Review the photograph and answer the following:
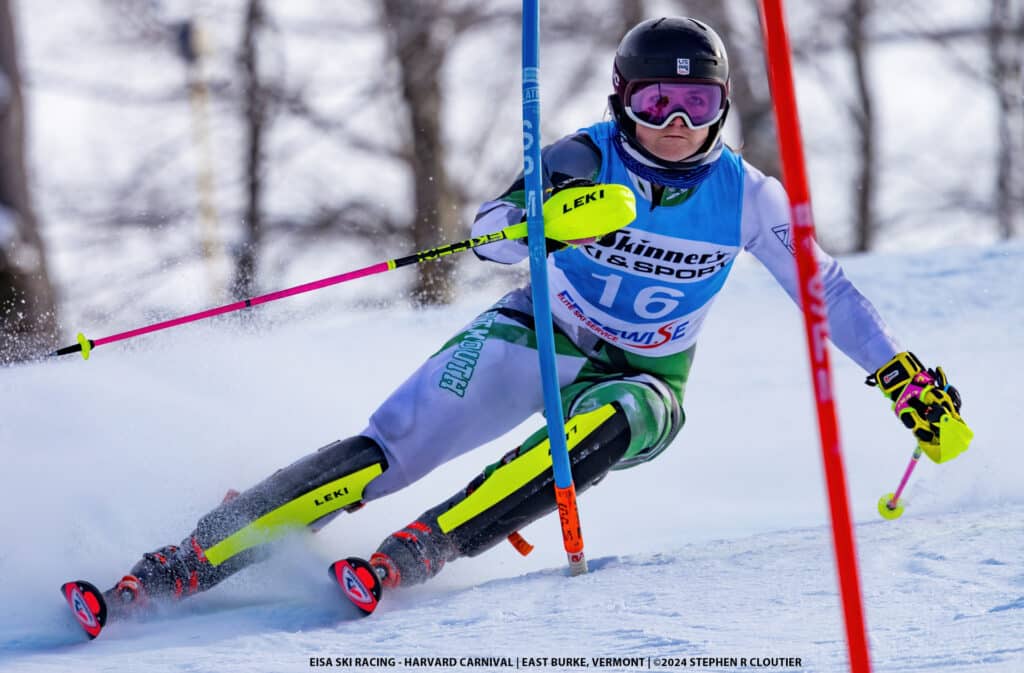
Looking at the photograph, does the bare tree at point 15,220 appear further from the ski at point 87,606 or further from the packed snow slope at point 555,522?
the ski at point 87,606

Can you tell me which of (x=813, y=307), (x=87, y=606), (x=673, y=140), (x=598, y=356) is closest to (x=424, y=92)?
(x=598, y=356)

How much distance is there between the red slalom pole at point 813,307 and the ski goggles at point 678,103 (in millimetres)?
1584

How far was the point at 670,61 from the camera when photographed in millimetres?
3719

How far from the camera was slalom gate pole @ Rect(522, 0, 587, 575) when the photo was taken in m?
3.58

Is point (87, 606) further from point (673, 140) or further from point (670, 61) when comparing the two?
point (670, 61)

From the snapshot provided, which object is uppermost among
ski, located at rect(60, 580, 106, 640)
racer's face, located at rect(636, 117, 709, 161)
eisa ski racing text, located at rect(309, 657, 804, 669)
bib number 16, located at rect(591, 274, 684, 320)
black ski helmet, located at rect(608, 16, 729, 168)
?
black ski helmet, located at rect(608, 16, 729, 168)

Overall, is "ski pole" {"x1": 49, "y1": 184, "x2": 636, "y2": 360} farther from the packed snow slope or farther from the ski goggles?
the packed snow slope

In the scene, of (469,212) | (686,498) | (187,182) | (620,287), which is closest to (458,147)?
(469,212)

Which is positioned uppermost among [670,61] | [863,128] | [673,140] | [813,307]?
[863,128]

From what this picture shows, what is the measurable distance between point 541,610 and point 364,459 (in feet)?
2.90

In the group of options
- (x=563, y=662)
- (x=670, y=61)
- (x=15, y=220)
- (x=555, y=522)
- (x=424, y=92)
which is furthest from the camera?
(x=424, y=92)

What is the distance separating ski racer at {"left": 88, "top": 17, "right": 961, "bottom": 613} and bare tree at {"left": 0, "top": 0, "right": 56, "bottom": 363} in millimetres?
6584

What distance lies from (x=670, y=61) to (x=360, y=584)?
161 cm

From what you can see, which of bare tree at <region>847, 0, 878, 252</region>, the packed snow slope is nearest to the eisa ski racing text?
the packed snow slope
